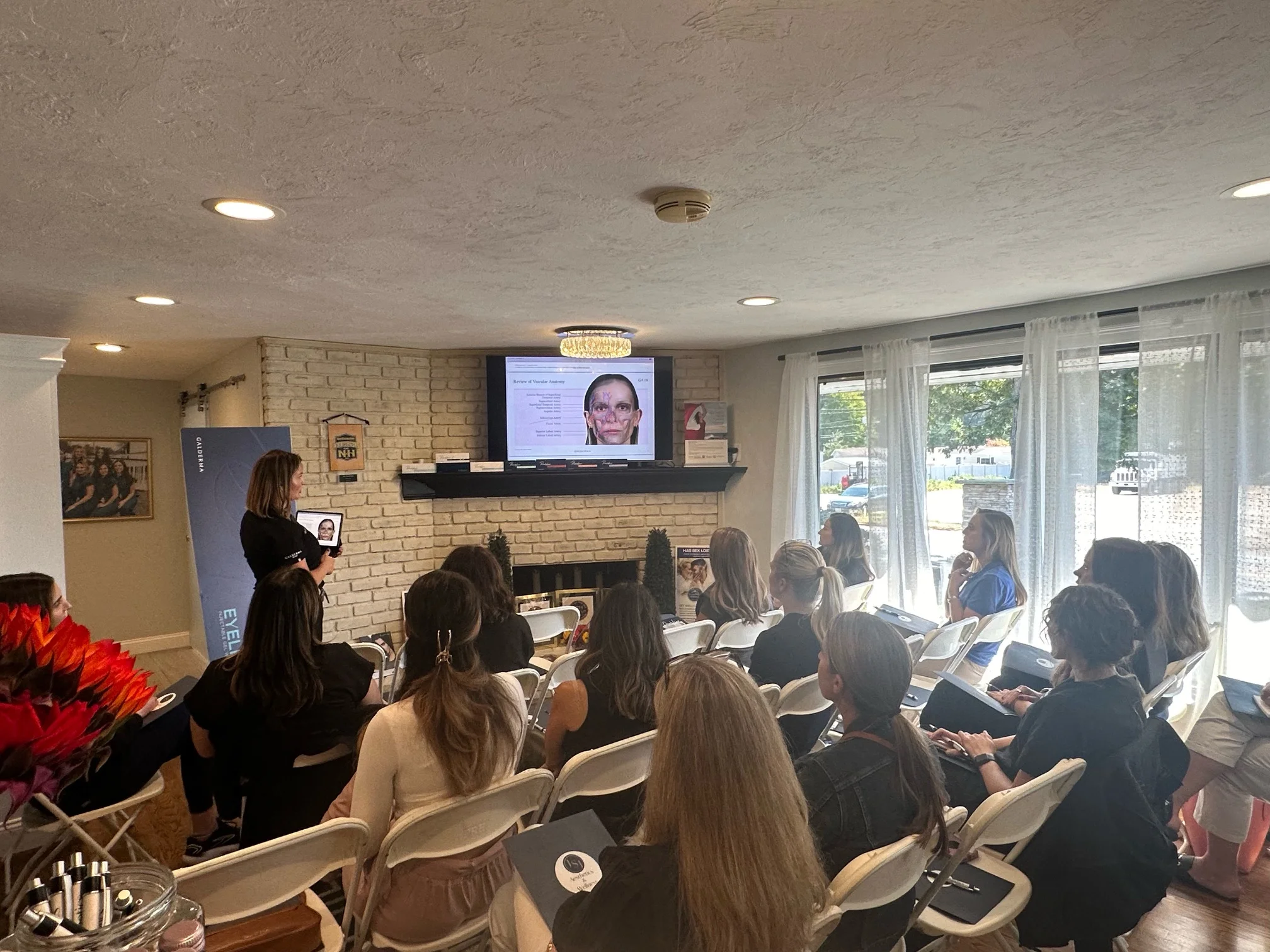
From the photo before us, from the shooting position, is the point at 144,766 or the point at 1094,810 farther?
the point at 144,766

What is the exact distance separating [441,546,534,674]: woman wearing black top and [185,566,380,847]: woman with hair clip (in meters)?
0.58

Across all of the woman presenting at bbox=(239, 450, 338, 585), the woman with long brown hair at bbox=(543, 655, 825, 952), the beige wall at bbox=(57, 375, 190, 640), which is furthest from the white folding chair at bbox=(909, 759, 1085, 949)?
the beige wall at bbox=(57, 375, 190, 640)

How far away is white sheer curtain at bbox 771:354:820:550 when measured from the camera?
5.44 m

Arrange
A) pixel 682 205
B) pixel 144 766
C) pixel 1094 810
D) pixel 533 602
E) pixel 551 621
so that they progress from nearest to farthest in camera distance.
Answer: pixel 1094 810 → pixel 682 205 → pixel 144 766 → pixel 551 621 → pixel 533 602

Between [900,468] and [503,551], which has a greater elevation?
[900,468]

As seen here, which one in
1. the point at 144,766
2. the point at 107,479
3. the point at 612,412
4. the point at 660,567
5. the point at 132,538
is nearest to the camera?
the point at 144,766

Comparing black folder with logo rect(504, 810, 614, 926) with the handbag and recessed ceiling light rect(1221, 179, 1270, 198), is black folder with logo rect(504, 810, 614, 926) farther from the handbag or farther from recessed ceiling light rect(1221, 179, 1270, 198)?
recessed ceiling light rect(1221, 179, 1270, 198)

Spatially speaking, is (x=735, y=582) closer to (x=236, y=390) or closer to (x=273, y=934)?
(x=273, y=934)

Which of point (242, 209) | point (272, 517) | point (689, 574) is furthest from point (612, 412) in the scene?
point (242, 209)

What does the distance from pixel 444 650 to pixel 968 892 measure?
150 cm

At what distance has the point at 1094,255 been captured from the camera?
301 cm

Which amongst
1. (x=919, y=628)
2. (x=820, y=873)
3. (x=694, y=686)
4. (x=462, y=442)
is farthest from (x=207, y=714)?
(x=462, y=442)

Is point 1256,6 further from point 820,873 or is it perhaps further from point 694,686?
point 820,873

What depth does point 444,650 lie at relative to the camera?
6.25 ft
